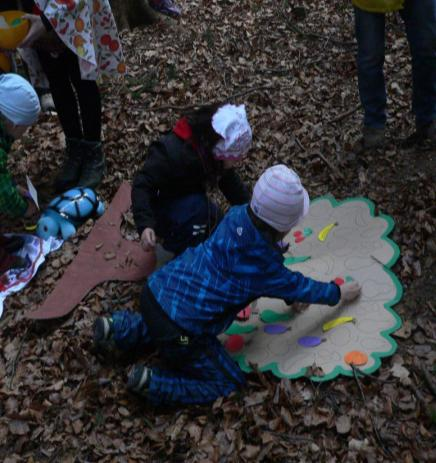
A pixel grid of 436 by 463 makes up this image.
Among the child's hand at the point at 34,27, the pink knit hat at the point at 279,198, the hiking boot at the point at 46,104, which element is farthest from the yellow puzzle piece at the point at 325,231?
the hiking boot at the point at 46,104

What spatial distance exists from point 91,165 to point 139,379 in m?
2.23

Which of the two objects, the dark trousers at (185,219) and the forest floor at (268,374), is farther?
the dark trousers at (185,219)

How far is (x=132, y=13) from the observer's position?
7.06 m

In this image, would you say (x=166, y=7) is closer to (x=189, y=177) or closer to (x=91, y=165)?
(x=91, y=165)

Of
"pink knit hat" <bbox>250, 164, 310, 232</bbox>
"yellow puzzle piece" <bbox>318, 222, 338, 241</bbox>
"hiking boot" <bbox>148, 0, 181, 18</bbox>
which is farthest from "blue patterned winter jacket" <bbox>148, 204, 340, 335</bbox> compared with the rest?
"hiking boot" <bbox>148, 0, 181, 18</bbox>

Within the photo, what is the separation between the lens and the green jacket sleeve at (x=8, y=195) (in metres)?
4.10

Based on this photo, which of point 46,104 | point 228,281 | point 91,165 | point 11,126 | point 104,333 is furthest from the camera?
point 46,104

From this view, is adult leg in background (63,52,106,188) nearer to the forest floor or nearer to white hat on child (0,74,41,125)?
the forest floor

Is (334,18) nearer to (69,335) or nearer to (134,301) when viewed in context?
(134,301)

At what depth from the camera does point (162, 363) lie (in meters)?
3.47

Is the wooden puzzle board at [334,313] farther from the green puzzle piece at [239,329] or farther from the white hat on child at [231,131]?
the white hat on child at [231,131]

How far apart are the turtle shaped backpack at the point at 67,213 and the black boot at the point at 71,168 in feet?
0.83

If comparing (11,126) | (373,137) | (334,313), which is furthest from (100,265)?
(373,137)

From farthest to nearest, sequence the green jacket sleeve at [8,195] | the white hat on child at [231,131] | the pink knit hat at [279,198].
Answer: the green jacket sleeve at [8,195], the white hat on child at [231,131], the pink knit hat at [279,198]
